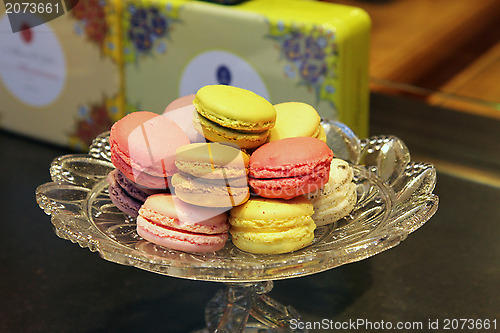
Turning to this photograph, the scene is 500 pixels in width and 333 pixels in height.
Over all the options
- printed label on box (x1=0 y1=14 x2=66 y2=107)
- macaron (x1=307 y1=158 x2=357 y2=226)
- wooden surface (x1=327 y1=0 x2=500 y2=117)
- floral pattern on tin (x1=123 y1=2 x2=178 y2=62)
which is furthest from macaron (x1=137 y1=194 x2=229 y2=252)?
wooden surface (x1=327 y1=0 x2=500 y2=117)

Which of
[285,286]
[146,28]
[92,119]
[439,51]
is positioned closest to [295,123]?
[285,286]

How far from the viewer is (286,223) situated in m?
0.64

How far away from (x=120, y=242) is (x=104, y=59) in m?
0.77

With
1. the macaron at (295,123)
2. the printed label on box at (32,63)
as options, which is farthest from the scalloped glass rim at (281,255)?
the printed label on box at (32,63)

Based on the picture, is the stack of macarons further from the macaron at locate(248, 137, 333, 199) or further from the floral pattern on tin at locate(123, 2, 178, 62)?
the floral pattern on tin at locate(123, 2, 178, 62)

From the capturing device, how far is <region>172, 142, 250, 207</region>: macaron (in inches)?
24.6

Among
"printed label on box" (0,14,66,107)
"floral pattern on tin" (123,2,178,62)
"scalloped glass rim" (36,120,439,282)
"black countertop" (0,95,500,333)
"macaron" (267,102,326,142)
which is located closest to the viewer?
"scalloped glass rim" (36,120,439,282)

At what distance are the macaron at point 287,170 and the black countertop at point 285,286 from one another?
35 centimetres

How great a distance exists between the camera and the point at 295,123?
2.39ft

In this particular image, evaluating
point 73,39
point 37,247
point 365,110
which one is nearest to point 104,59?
point 73,39

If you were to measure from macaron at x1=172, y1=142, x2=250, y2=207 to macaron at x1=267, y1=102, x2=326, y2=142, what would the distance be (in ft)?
0.28

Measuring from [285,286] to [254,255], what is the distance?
372mm

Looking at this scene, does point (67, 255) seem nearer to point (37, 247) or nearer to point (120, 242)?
point (37, 247)

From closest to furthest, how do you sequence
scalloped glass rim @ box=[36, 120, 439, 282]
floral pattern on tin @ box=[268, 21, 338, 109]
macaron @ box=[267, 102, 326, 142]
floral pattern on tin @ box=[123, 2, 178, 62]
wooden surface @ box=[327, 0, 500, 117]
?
scalloped glass rim @ box=[36, 120, 439, 282]
macaron @ box=[267, 102, 326, 142]
floral pattern on tin @ box=[268, 21, 338, 109]
floral pattern on tin @ box=[123, 2, 178, 62]
wooden surface @ box=[327, 0, 500, 117]
